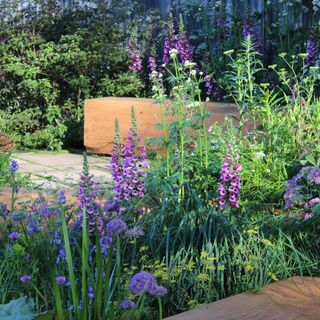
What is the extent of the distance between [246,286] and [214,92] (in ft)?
16.2

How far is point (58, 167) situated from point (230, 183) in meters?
3.51

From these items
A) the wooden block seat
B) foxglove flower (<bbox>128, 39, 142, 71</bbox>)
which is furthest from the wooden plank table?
foxglove flower (<bbox>128, 39, 142, 71</bbox>)

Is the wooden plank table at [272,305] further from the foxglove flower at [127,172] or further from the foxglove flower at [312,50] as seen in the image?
the foxglove flower at [312,50]

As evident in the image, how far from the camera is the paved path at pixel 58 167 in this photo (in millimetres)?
5309

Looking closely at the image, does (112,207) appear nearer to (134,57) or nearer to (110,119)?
(110,119)

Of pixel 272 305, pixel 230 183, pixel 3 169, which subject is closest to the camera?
pixel 272 305

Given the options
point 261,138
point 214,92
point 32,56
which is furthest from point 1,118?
point 261,138

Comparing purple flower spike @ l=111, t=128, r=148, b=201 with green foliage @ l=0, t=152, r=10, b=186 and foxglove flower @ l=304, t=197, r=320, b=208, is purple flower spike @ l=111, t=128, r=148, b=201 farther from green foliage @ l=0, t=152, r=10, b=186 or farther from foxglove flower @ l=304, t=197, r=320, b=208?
green foliage @ l=0, t=152, r=10, b=186

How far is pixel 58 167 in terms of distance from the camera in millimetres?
6359

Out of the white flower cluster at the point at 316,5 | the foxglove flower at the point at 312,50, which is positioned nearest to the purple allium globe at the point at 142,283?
the foxglove flower at the point at 312,50

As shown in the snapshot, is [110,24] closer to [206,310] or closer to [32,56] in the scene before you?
[32,56]

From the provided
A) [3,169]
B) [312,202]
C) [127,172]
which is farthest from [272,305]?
[3,169]

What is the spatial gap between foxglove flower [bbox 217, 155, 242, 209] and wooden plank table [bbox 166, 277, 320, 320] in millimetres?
736

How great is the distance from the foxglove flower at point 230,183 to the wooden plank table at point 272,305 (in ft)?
2.41
